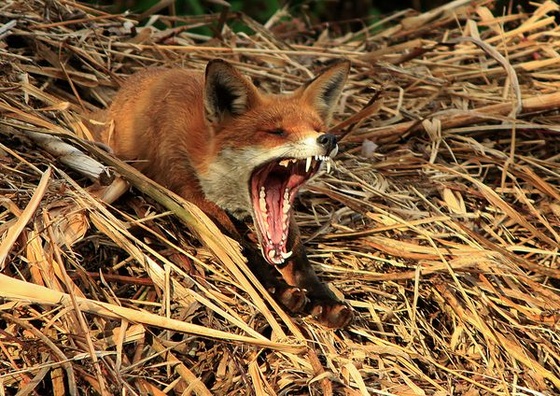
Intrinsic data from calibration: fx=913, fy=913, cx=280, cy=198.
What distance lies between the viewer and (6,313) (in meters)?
2.85

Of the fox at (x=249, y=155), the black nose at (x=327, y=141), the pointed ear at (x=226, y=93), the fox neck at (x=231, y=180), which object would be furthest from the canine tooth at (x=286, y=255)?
the pointed ear at (x=226, y=93)

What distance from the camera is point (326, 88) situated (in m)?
3.85

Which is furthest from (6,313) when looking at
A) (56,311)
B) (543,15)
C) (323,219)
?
(543,15)

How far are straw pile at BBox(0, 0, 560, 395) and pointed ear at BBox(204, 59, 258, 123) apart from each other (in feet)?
1.45

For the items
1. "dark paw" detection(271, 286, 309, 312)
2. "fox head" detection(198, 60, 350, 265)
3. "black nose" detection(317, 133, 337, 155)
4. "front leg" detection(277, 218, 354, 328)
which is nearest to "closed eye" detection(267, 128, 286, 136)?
"fox head" detection(198, 60, 350, 265)

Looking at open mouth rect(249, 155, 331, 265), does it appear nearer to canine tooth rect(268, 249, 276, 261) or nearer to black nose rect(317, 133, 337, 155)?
canine tooth rect(268, 249, 276, 261)

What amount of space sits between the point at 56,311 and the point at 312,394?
87 cm

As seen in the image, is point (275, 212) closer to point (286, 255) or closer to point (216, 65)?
point (286, 255)

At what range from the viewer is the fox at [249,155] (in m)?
3.40

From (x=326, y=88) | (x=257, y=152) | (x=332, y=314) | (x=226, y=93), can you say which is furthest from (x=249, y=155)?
(x=332, y=314)

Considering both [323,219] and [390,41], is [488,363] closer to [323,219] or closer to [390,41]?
[323,219]

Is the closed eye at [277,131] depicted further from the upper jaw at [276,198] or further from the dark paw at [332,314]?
the dark paw at [332,314]

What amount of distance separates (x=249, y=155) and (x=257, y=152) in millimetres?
46

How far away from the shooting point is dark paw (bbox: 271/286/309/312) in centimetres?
329
